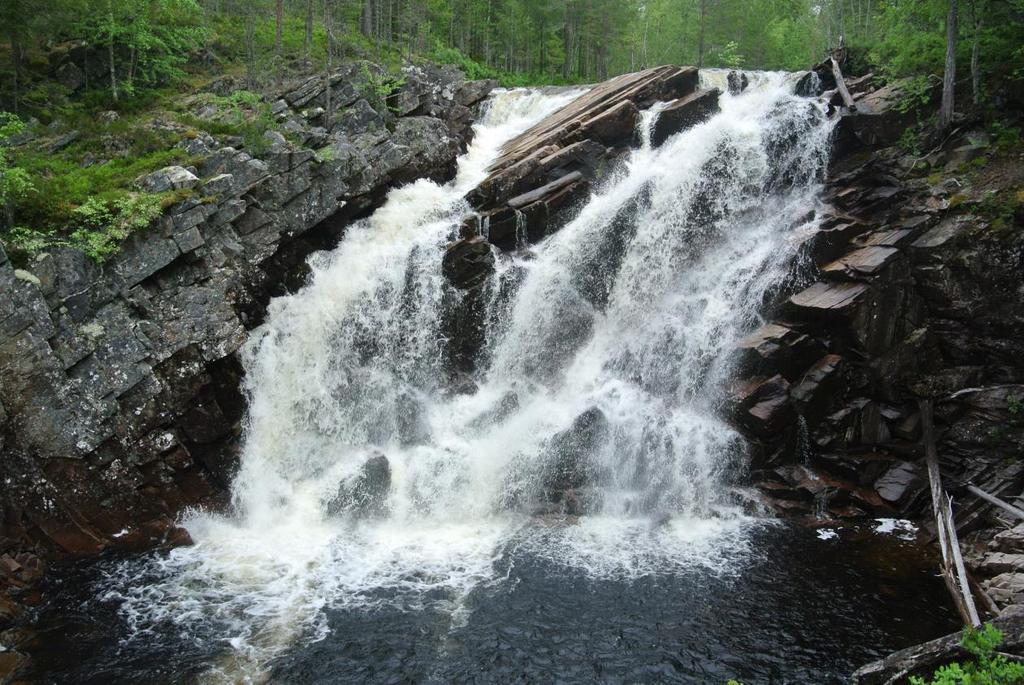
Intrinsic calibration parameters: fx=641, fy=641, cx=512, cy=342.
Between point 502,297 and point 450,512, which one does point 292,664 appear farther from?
point 502,297

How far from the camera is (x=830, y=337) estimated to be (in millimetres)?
18312

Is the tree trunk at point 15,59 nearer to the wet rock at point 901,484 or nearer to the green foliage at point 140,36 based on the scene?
the green foliage at point 140,36

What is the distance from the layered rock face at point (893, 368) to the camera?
672 inches

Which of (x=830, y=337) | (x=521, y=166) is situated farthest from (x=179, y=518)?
(x=830, y=337)

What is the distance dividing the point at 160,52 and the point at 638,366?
24862 millimetres

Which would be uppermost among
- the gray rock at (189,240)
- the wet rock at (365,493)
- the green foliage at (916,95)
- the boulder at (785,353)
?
the green foliage at (916,95)

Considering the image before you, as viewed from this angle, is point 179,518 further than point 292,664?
Yes

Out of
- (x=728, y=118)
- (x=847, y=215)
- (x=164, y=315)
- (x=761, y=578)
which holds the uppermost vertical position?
(x=728, y=118)

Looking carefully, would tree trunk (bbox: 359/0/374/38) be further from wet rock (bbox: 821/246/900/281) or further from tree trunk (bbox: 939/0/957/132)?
wet rock (bbox: 821/246/900/281)

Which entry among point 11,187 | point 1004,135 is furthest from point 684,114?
point 11,187

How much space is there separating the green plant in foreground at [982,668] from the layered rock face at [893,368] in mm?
8712

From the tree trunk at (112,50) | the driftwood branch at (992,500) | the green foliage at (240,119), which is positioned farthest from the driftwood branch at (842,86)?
the tree trunk at (112,50)

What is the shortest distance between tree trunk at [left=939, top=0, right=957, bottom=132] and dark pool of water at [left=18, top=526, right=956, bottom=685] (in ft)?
46.7

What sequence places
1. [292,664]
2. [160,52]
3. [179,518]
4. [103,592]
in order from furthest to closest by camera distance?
[160,52], [179,518], [103,592], [292,664]
